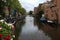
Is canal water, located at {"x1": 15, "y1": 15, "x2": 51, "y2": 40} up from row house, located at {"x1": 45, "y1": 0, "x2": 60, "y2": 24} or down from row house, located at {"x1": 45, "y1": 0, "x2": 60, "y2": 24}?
down

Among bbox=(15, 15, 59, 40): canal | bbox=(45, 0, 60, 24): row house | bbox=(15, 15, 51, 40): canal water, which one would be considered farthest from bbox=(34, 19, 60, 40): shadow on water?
bbox=(45, 0, 60, 24): row house

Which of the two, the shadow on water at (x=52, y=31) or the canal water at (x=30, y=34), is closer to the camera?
the canal water at (x=30, y=34)

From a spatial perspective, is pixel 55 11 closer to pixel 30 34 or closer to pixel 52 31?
pixel 52 31

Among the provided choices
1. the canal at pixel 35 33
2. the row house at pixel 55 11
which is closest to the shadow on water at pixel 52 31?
the canal at pixel 35 33

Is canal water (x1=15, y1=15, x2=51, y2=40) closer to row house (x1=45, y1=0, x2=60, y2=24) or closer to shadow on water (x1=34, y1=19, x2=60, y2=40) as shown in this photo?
shadow on water (x1=34, y1=19, x2=60, y2=40)

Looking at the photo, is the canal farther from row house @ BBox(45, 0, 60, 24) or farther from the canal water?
row house @ BBox(45, 0, 60, 24)

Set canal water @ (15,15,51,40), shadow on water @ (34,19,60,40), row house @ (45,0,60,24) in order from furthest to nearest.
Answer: row house @ (45,0,60,24) → shadow on water @ (34,19,60,40) → canal water @ (15,15,51,40)

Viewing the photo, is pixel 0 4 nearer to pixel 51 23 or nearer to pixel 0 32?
pixel 51 23

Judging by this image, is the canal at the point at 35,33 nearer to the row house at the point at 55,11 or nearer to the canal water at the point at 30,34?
the canal water at the point at 30,34

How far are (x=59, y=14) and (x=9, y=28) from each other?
155 ft

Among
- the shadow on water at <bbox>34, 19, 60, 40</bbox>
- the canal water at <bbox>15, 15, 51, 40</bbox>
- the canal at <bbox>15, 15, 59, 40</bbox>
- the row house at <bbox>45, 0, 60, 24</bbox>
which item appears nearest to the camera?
the canal water at <bbox>15, 15, 51, 40</bbox>

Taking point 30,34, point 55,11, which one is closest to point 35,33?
point 30,34

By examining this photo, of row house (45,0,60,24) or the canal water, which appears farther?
row house (45,0,60,24)

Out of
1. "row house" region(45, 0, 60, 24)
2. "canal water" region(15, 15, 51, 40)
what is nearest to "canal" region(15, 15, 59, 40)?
"canal water" region(15, 15, 51, 40)
